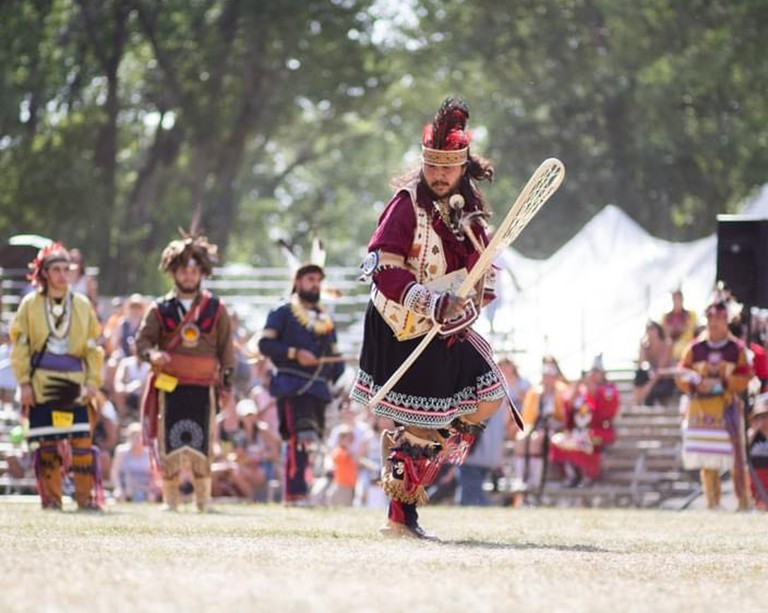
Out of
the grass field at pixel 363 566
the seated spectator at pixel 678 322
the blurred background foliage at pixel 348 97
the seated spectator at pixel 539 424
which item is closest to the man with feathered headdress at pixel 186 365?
the grass field at pixel 363 566

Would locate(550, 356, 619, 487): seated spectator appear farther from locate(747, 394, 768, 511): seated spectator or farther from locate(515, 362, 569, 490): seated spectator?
locate(747, 394, 768, 511): seated spectator

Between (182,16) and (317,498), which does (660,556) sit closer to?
(317,498)

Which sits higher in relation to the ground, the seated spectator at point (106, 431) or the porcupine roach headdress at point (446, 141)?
the porcupine roach headdress at point (446, 141)

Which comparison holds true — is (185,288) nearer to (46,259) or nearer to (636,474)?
(46,259)

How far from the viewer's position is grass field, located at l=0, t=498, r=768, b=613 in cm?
647

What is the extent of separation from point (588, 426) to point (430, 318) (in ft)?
34.9

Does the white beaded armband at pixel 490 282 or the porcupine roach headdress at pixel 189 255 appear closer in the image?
the white beaded armband at pixel 490 282

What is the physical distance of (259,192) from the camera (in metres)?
51.8

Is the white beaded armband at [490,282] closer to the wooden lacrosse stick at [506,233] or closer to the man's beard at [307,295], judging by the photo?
the wooden lacrosse stick at [506,233]

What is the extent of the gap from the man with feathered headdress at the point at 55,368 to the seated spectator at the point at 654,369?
341 inches

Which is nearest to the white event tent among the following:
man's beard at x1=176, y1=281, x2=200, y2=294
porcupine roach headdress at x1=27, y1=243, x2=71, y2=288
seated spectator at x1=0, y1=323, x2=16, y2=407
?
seated spectator at x1=0, y1=323, x2=16, y2=407

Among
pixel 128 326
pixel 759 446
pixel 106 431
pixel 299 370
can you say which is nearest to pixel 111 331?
pixel 128 326

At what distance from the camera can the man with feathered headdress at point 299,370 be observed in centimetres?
1634

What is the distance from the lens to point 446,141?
10008 millimetres
